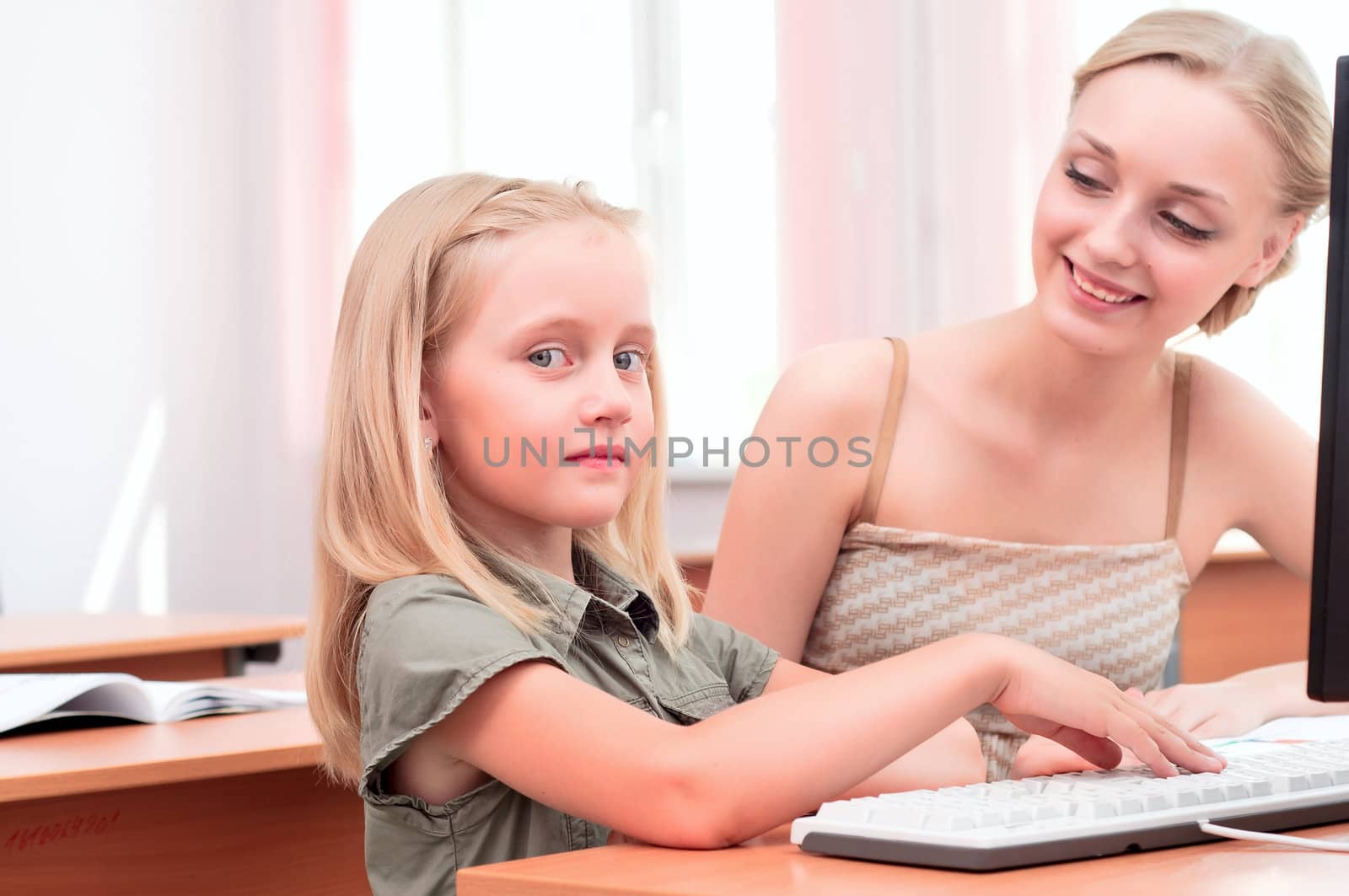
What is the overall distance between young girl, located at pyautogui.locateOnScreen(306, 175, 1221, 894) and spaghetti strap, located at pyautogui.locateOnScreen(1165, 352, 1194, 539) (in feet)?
1.81

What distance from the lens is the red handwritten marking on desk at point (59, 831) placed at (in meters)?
1.13

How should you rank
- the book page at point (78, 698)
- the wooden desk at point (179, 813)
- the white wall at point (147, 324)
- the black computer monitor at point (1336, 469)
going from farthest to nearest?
the white wall at point (147, 324) → the book page at point (78, 698) → the wooden desk at point (179, 813) → the black computer monitor at point (1336, 469)

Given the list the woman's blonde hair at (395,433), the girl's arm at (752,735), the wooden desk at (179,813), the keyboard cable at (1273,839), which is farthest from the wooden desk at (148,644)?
the keyboard cable at (1273,839)

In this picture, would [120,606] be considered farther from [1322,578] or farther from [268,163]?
[1322,578]

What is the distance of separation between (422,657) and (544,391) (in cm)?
21

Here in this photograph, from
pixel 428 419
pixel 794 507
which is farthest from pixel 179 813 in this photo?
pixel 794 507

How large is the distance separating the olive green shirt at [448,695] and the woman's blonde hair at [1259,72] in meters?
0.77

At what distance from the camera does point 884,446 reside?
4.84 feet

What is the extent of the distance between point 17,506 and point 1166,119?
3284 mm

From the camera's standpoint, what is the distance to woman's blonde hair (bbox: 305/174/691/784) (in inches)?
37.1

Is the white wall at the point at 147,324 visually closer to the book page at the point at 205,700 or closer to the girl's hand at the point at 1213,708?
the book page at the point at 205,700

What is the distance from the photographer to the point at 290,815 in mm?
1307

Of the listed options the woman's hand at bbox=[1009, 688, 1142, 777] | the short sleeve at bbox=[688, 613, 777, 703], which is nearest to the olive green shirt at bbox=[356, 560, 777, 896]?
the short sleeve at bbox=[688, 613, 777, 703]

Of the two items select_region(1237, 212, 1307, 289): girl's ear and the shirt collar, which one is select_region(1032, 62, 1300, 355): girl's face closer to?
select_region(1237, 212, 1307, 289): girl's ear
